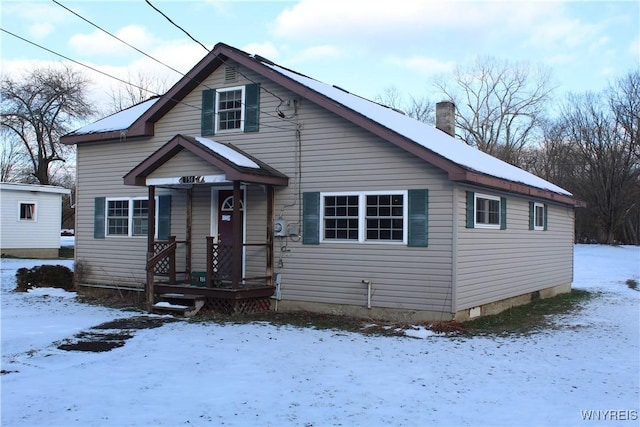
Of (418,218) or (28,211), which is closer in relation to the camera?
(418,218)

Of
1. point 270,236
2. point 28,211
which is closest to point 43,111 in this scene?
point 28,211

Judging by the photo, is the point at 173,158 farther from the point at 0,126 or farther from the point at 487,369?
the point at 0,126

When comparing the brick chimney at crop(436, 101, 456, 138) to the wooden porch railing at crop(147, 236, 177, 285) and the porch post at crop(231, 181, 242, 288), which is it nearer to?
the porch post at crop(231, 181, 242, 288)

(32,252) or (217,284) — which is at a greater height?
(217,284)

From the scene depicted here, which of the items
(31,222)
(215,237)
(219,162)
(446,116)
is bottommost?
(215,237)

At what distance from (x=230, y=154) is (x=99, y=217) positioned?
527cm

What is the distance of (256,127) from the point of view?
12547 millimetres

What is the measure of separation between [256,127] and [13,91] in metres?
36.2

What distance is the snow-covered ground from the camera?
555cm

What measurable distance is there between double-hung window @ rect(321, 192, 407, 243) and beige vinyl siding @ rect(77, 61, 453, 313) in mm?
158

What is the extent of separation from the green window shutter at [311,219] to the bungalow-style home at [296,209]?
0.03 metres

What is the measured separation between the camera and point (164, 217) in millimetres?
13695

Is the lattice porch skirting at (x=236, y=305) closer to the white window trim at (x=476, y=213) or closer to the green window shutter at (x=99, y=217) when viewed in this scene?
the white window trim at (x=476, y=213)

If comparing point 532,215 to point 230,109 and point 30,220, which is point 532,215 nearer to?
point 230,109
